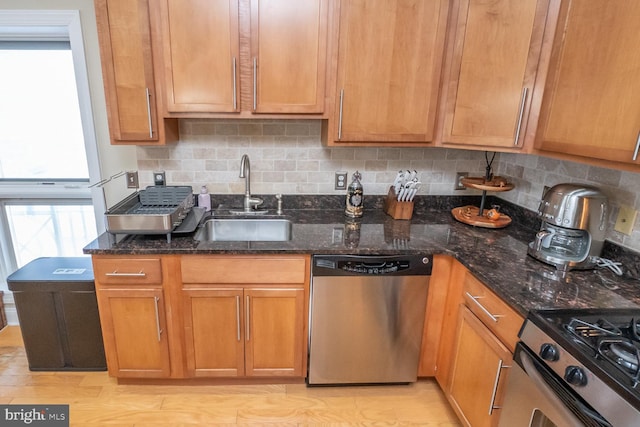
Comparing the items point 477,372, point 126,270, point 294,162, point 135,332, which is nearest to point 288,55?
point 294,162

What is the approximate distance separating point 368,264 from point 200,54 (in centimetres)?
132

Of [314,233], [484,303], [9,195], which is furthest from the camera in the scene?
[9,195]

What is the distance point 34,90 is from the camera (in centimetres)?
219

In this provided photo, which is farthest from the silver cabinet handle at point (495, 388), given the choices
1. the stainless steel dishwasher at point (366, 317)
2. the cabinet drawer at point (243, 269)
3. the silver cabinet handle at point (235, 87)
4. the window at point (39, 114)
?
the window at point (39, 114)

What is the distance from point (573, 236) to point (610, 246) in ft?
0.73

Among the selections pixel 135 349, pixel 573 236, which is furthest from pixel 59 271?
pixel 573 236

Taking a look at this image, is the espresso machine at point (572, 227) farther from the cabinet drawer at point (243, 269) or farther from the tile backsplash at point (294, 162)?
the cabinet drawer at point (243, 269)

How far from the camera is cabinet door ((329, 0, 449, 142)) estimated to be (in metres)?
1.71

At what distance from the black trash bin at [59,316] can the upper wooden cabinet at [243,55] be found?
1.12 m

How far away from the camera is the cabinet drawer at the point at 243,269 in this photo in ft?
5.61

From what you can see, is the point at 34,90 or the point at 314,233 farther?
the point at 34,90

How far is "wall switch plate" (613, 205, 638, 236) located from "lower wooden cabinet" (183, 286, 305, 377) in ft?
4.83

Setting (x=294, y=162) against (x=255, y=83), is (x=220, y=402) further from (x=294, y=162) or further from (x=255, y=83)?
(x=255, y=83)

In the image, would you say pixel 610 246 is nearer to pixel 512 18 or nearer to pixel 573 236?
pixel 573 236
